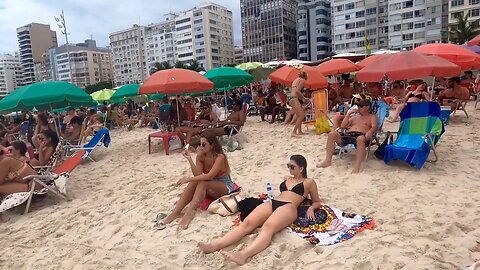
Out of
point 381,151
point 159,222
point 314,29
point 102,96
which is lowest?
point 159,222

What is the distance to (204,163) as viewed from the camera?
154 inches

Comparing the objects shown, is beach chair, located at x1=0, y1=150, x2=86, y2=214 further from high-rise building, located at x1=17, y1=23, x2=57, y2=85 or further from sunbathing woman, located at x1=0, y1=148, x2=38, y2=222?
high-rise building, located at x1=17, y1=23, x2=57, y2=85

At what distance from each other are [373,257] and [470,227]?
1.09m

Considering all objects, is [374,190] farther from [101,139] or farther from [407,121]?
[101,139]

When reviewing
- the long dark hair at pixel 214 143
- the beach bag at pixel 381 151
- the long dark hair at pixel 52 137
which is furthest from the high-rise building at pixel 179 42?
the long dark hair at pixel 214 143

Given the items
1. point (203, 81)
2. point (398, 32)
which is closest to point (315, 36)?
point (398, 32)

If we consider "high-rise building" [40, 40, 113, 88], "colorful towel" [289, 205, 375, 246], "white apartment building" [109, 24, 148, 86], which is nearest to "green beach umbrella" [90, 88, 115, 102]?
"colorful towel" [289, 205, 375, 246]

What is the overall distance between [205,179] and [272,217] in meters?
1.00

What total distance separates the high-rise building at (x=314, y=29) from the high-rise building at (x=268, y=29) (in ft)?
18.6

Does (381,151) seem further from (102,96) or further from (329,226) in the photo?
(102,96)

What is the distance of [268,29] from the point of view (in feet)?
267

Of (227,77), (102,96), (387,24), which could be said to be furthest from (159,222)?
(387,24)

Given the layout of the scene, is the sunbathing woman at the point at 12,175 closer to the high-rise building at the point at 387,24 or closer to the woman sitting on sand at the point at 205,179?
the woman sitting on sand at the point at 205,179

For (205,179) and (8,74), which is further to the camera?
(8,74)
